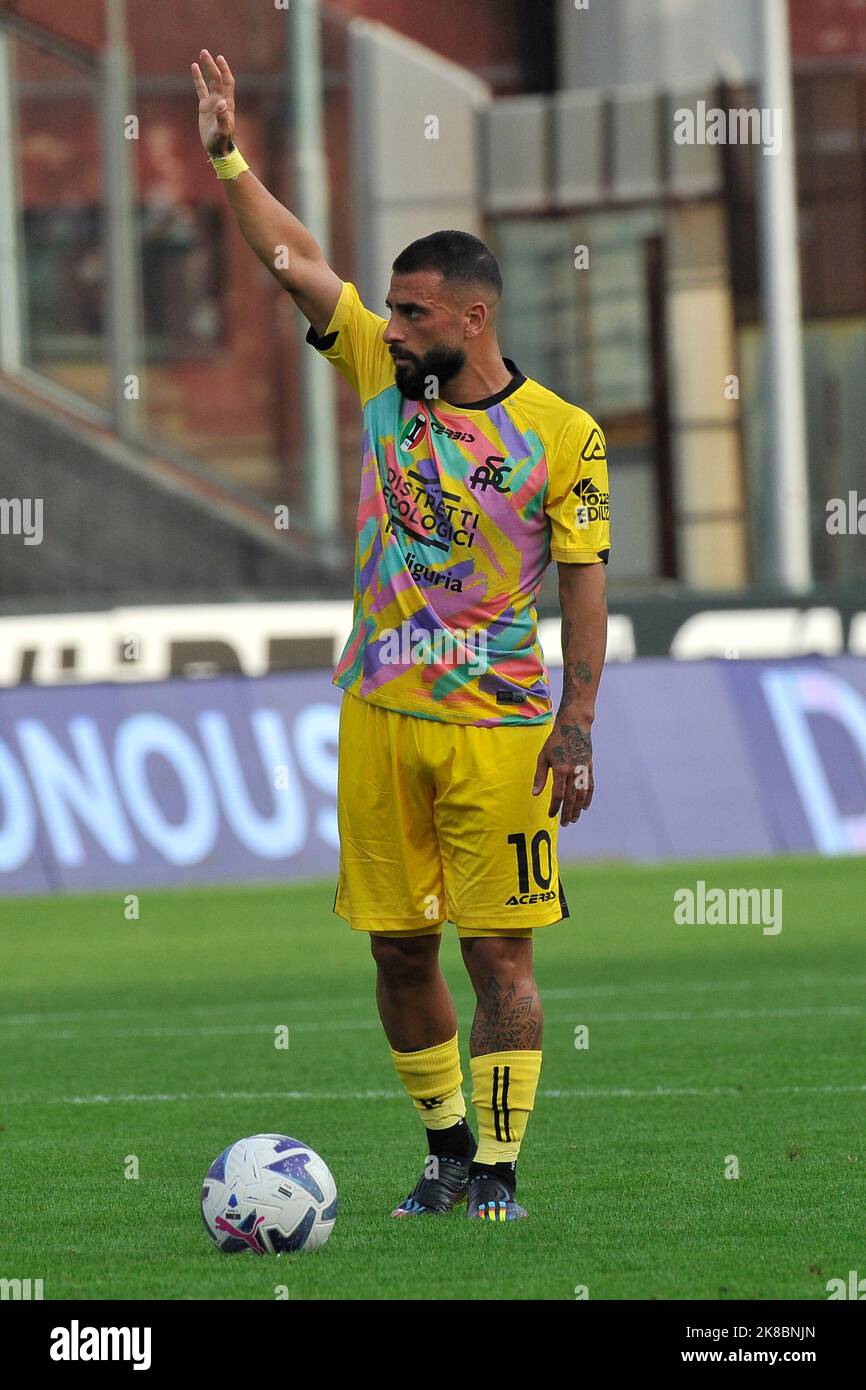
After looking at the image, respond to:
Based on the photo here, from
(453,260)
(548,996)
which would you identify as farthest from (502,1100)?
(548,996)

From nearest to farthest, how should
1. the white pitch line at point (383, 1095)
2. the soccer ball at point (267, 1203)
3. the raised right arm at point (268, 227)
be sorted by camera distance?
the soccer ball at point (267, 1203), the raised right arm at point (268, 227), the white pitch line at point (383, 1095)

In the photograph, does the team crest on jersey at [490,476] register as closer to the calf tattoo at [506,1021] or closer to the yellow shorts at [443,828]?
the yellow shorts at [443,828]

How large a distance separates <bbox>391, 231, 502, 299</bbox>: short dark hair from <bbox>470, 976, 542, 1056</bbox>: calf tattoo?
177 cm

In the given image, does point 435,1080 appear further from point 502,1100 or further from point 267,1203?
point 267,1203

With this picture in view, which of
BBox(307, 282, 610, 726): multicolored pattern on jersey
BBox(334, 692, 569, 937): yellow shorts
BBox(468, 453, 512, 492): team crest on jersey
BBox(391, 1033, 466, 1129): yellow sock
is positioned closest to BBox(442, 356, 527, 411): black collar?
BBox(307, 282, 610, 726): multicolored pattern on jersey

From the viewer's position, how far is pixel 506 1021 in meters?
6.34

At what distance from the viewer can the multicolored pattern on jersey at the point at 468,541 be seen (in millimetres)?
6266

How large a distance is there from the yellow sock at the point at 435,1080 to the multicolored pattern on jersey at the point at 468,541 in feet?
2.96

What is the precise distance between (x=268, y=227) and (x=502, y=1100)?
2.30 metres

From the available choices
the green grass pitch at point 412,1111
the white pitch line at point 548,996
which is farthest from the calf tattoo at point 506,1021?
the white pitch line at point 548,996

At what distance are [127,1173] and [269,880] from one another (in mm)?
8886

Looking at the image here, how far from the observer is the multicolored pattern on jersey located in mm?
6266

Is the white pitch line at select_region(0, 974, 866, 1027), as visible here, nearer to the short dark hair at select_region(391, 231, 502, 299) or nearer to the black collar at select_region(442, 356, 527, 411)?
the black collar at select_region(442, 356, 527, 411)
